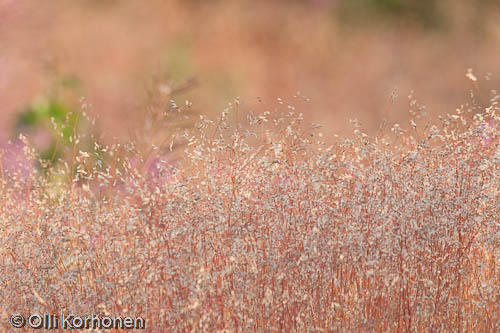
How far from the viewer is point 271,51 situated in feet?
26.7

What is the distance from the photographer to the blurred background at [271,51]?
720 centimetres

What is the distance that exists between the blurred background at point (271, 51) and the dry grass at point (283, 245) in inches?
163

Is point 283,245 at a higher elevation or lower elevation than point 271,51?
lower

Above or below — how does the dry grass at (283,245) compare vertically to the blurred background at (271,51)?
below

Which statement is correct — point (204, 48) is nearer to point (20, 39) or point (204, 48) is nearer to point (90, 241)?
point (20, 39)

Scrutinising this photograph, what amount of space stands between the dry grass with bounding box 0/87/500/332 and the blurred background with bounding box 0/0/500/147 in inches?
163

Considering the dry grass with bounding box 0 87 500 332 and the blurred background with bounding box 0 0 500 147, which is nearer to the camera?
the dry grass with bounding box 0 87 500 332

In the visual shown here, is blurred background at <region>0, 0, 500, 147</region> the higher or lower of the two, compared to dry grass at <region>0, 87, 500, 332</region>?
higher

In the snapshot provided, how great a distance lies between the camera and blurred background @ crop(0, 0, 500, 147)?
→ 23.6ft

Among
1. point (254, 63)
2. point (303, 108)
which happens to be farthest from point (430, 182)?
point (254, 63)

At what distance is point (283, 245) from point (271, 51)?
19.5ft

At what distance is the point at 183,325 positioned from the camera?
2.31 metres

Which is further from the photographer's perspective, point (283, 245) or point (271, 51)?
point (271, 51)

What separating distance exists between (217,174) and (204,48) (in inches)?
224
